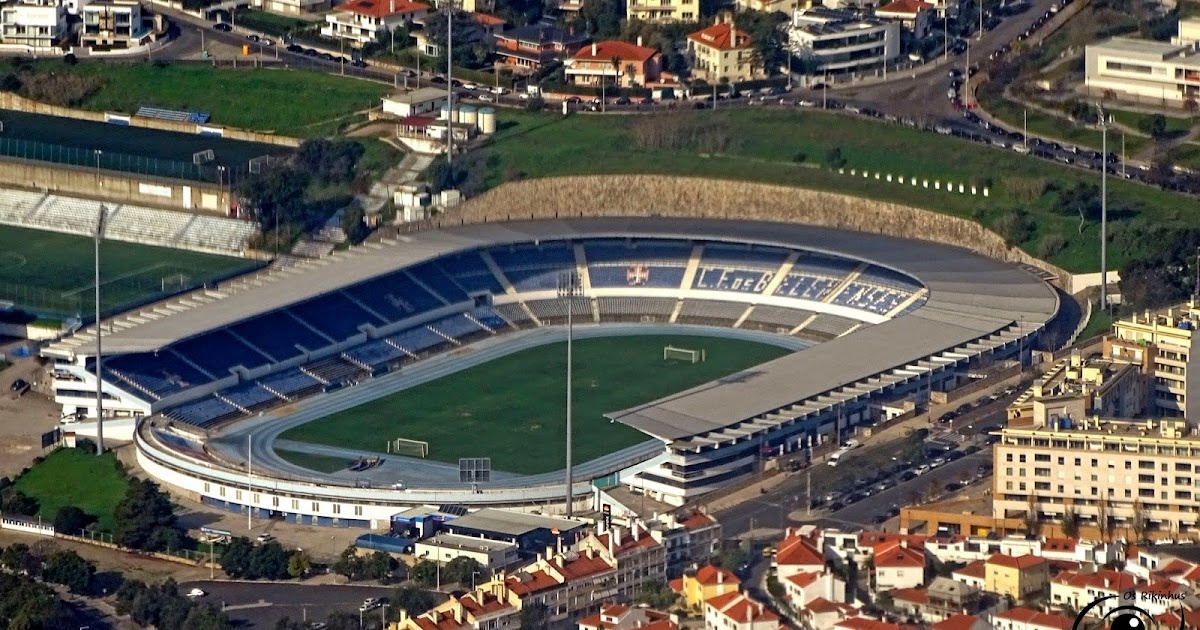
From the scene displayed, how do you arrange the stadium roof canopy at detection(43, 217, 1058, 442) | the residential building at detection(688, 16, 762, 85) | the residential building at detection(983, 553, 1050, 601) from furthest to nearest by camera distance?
the residential building at detection(688, 16, 762, 85), the stadium roof canopy at detection(43, 217, 1058, 442), the residential building at detection(983, 553, 1050, 601)

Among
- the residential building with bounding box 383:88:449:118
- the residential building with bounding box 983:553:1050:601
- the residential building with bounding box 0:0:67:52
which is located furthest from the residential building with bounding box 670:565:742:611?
the residential building with bounding box 0:0:67:52

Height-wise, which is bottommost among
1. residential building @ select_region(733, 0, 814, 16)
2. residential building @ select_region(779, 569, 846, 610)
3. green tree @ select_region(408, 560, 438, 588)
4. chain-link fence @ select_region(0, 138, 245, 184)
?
green tree @ select_region(408, 560, 438, 588)

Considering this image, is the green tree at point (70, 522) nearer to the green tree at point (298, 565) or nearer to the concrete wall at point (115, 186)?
the green tree at point (298, 565)

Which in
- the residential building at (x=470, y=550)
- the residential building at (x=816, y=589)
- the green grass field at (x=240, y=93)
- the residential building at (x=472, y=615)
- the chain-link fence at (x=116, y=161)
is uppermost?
the green grass field at (x=240, y=93)

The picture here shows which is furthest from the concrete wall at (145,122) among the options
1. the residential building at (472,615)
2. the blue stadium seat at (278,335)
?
the residential building at (472,615)

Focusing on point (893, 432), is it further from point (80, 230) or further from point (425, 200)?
point (80, 230)

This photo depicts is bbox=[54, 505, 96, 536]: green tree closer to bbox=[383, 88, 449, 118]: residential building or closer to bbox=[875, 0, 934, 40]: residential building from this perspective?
bbox=[383, 88, 449, 118]: residential building
